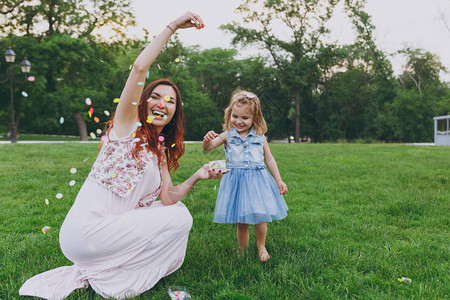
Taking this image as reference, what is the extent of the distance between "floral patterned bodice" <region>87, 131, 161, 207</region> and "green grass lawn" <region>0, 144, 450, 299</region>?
71 centimetres

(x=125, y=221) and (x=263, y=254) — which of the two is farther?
(x=263, y=254)

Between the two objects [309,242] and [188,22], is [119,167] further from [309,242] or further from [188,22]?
[309,242]

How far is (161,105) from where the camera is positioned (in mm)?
2588

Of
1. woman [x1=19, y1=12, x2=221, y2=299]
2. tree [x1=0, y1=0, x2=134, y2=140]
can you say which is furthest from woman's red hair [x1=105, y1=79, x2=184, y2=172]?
tree [x1=0, y1=0, x2=134, y2=140]

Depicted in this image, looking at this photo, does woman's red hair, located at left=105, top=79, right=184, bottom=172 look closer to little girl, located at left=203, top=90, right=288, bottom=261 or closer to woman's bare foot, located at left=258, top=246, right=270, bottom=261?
little girl, located at left=203, top=90, right=288, bottom=261

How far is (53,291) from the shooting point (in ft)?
7.60

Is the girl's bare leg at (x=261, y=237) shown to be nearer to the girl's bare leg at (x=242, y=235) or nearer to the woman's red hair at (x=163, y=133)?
the girl's bare leg at (x=242, y=235)

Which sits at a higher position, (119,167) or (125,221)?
(119,167)

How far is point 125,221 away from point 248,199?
42.4 inches

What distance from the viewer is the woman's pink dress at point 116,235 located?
7.44 ft

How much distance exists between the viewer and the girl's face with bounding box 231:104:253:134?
10.3ft

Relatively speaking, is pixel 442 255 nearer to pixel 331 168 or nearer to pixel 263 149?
pixel 263 149

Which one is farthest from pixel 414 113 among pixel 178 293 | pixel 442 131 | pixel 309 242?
pixel 178 293

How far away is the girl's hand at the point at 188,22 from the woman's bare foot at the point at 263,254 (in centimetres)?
185
